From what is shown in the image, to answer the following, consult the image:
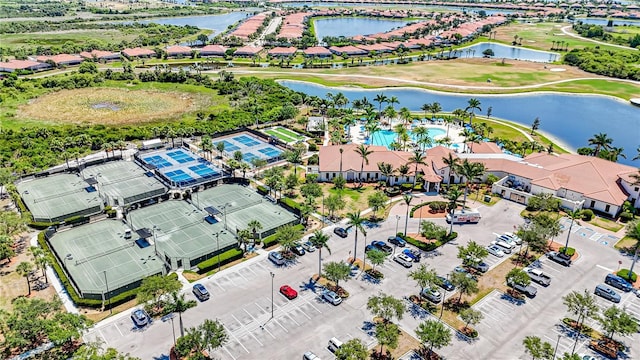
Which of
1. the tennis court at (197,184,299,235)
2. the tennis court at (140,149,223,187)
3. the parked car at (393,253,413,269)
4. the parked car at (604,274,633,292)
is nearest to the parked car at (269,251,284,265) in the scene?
the tennis court at (197,184,299,235)

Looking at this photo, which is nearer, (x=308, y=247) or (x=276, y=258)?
(x=276, y=258)

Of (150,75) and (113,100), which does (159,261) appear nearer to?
(113,100)

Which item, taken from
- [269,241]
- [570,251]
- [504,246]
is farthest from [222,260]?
[570,251]

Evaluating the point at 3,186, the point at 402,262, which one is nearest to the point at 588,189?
the point at 402,262

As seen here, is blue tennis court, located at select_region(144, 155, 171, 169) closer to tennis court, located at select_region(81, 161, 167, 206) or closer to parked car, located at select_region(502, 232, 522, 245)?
tennis court, located at select_region(81, 161, 167, 206)

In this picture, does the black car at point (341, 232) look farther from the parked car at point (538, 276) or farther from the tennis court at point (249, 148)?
the tennis court at point (249, 148)

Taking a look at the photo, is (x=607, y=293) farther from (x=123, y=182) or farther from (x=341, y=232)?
(x=123, y=182)
